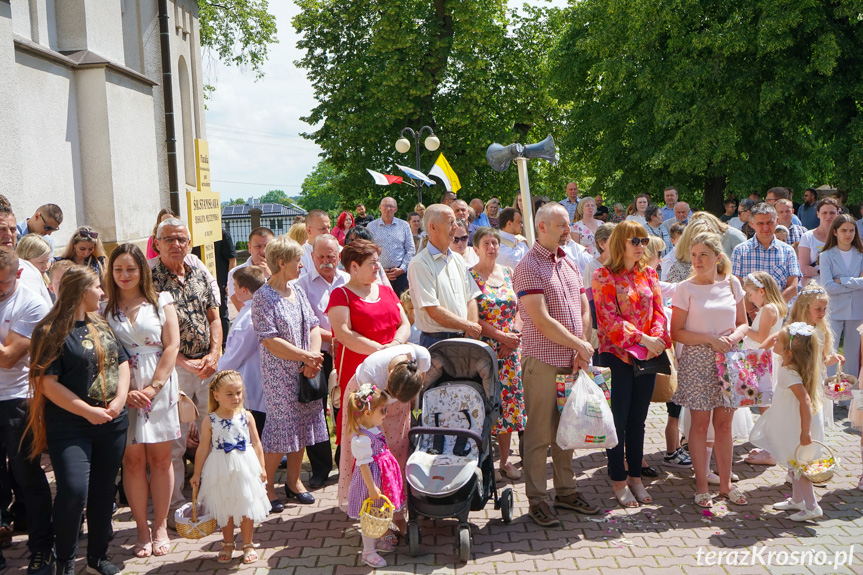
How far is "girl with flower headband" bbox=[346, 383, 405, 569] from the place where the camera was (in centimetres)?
466

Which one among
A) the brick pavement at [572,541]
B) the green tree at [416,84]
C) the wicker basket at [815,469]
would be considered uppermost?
the green tree at [416,84]

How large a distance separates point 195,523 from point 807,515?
414 centimetres

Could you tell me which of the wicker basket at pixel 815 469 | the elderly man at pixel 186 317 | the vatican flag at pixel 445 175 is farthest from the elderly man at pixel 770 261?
Answer: the vatican flag at pixel 445 175

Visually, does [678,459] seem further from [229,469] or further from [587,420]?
[229,469]

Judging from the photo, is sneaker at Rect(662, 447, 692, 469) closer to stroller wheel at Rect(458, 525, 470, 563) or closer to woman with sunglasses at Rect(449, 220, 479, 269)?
woman with sunglasses at Rect(449, 220, 479, 269)

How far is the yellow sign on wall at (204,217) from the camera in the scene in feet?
29.1

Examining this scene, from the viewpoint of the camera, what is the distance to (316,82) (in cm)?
2794

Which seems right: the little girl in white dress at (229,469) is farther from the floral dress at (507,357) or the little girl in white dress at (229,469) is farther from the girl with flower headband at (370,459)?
the floral dress at (507,357)

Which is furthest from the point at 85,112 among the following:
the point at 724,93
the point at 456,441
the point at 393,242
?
the point at 724,93

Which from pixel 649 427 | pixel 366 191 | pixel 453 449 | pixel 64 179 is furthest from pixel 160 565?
pixel 366 191

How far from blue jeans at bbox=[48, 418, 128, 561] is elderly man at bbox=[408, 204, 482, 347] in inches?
86.8

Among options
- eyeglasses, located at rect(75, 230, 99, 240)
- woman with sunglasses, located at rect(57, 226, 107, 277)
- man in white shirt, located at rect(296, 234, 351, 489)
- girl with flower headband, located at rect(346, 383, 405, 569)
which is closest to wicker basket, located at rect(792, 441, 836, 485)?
girl with flower headband, located at rect(346, 383, 405, 569)

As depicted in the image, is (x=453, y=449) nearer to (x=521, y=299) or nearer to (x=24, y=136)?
(x=521, y=299)

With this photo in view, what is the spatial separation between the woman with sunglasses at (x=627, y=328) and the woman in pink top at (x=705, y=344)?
252 millimetres
